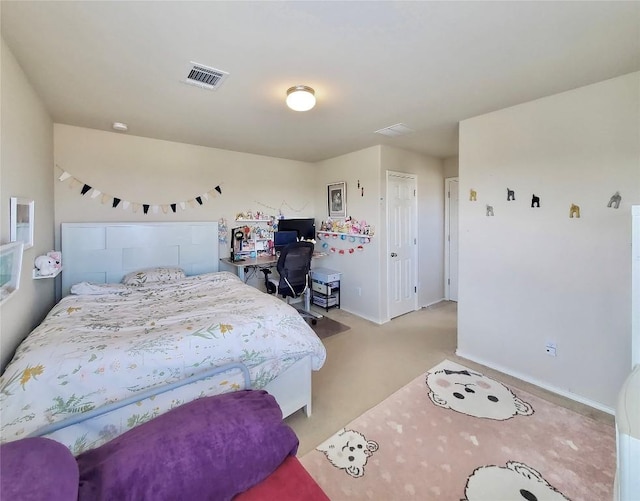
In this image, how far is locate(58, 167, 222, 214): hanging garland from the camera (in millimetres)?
2986

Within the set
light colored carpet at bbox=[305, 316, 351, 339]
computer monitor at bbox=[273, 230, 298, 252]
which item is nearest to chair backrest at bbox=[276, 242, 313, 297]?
light colored carpet at bbox=[305, 316, 351, 339]

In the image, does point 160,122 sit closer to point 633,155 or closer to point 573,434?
point 633,155

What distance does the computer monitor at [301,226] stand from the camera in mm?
4371

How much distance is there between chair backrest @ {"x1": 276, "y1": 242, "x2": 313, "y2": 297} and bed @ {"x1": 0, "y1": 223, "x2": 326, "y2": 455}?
879 millimetres

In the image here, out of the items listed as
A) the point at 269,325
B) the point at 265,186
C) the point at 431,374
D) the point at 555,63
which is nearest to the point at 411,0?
the point at 555,63

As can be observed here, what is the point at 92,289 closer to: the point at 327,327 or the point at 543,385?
the point at 327,327

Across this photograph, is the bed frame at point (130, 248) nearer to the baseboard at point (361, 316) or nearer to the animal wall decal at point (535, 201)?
the baseboard at point (361, 316)

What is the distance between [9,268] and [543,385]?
381 cm

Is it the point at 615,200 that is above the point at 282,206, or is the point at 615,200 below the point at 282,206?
below

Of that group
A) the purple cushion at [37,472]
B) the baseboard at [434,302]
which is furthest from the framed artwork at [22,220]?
the baseboard at [434,302]

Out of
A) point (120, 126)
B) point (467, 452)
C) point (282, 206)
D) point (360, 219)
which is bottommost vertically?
point (467, 452)

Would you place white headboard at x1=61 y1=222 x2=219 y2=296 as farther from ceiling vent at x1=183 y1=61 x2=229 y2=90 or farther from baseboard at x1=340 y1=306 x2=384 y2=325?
baseboard at x1=340 y1=306 x2=384 y2=325

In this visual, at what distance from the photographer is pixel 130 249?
3.21m

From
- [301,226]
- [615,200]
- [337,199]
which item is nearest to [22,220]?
[301,226]
